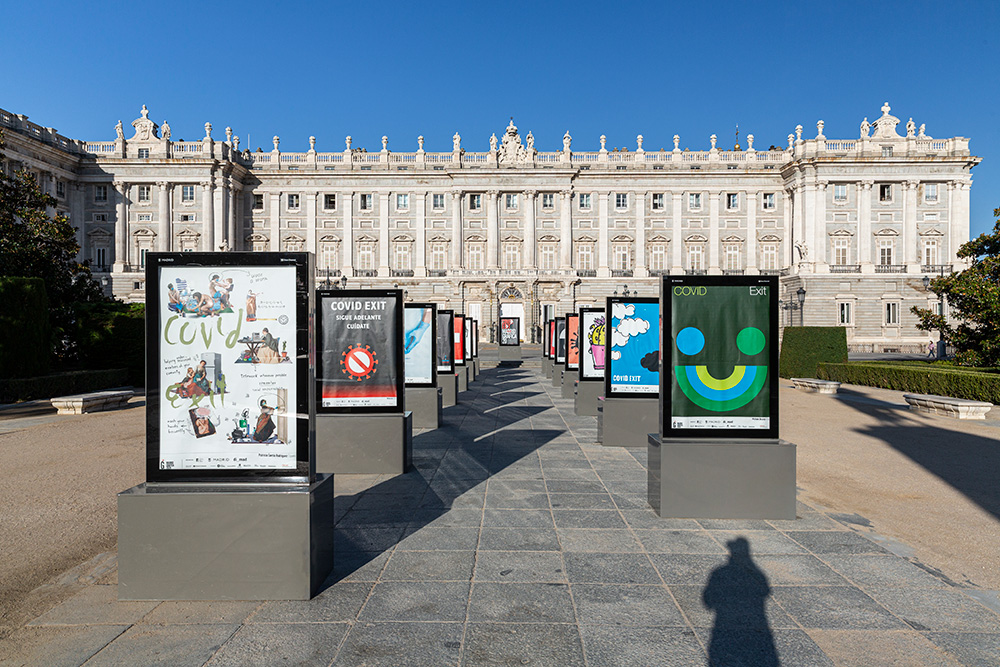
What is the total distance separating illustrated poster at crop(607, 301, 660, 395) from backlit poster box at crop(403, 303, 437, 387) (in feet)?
13.3

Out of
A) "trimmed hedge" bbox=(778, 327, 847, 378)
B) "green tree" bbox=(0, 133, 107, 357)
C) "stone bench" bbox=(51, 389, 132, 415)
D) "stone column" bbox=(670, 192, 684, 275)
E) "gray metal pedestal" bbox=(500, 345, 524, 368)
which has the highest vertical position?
"stone column" bbox=(670, 192, 684, 275)

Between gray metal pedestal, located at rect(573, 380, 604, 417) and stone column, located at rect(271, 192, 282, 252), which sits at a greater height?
stone column, located at rect(271, 192, 282, 252)

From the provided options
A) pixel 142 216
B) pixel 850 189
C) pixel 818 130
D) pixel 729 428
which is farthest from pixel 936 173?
pixel 142 216

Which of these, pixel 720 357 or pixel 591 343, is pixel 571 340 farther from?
pixel 720 357

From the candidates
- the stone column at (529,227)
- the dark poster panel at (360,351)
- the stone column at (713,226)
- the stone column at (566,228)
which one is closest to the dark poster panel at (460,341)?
the dark poster panel at (360,351)

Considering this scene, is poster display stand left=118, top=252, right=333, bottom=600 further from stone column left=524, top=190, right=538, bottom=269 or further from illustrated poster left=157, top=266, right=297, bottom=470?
stone column left=524, top=190, right=538, bottom=269

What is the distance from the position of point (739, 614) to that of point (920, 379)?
18329 mm

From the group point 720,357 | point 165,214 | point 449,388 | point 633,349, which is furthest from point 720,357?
point 165,214

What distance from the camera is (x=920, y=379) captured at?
18.1 m

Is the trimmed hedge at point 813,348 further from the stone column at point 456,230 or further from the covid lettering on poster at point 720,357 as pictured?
the stone column at point 456,230

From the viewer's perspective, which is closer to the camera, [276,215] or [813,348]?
[813,348]

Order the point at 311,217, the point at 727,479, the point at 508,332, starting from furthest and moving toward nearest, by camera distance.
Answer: the point at 311,217, the point at 508,332, the point at 727,479

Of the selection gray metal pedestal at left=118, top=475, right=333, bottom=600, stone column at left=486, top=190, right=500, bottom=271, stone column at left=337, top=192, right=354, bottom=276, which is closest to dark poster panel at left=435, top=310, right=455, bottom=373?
gray metal pedestal at left=118, top=475, right=333, bottom=600

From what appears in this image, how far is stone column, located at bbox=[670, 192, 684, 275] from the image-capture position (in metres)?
Answer: 54.7
